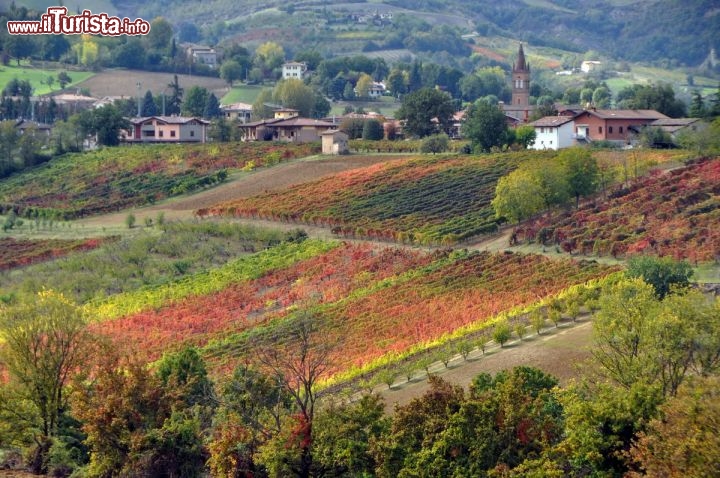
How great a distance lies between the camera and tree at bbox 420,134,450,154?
86500mm

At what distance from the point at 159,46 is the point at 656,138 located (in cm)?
11136

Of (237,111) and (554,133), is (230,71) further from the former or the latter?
(554,133)

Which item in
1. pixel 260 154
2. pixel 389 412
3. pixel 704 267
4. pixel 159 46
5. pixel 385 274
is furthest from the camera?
pixel 159 46

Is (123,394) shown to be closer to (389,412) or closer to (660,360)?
(389,412)

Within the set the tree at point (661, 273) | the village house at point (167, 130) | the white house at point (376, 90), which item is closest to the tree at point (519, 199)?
the tree at point (661, 273)

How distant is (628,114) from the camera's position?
85500 mm

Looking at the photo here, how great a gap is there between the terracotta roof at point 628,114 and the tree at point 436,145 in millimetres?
9892

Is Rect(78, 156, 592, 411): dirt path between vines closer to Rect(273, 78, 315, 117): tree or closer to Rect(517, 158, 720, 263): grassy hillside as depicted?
Rect(517, 158, 720, 263): grassy hillside

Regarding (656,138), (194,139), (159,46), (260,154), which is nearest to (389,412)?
(656,138)

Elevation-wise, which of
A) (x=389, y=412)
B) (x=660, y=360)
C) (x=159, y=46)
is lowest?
(x=389, y=412)

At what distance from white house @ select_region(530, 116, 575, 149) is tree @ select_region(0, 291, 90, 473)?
167 feet

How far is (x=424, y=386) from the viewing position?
127 ft

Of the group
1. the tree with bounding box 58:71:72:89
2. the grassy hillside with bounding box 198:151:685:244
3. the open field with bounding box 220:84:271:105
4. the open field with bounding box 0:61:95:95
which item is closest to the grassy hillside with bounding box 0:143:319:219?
the grassy hillside with bounding box 198:151:685:244

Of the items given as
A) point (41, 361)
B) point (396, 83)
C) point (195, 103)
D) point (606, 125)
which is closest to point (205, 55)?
point (396, 83)
